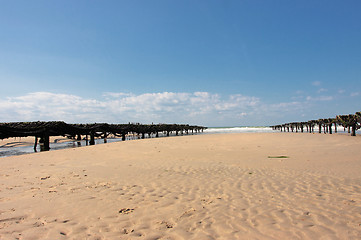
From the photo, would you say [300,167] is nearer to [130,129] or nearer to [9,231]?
[9,231]

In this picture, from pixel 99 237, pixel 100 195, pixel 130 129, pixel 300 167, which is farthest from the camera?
pixel 130 129

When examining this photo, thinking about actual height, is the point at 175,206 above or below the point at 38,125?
below

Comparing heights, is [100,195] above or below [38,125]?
below

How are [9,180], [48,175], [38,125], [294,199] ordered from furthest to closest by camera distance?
[38,125] → [48,175] → [9,180] → [294,199]

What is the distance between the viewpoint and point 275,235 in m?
3.12

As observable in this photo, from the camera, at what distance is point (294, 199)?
15.4 ft

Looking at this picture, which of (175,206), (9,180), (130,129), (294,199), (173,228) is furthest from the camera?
(130,129)

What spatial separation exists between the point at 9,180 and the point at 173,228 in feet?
21.5

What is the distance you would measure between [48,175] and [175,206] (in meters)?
5.71

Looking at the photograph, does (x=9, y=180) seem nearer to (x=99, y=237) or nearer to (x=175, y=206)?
(x=99, y=237)

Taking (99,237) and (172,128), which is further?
(172,128)

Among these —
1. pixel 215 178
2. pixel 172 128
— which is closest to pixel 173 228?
pixel 215 178

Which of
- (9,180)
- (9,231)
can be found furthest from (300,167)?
(9,180)

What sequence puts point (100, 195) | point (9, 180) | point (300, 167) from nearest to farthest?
A: point (100, 195), point (9, 180), point (300, 167)
